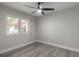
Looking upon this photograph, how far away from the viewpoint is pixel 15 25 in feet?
12.5

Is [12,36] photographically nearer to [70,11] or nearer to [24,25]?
[24,25]

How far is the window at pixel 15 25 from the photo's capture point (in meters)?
3.44

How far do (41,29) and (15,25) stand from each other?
6.97 feet

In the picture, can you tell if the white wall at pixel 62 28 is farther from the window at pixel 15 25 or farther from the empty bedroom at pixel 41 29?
the window at pixel 15 25

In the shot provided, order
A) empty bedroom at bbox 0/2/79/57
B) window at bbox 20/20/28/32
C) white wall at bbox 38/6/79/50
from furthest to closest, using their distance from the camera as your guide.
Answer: window at bbox 20/20/28/32 < white wall at bbox 38/6/79/50 < empty bedroom at bbox 0/2/79/57

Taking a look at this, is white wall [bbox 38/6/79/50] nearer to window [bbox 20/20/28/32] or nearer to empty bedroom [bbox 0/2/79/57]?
empty bedroom [bbox 0/2/79/57]

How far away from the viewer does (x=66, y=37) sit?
3.64 m

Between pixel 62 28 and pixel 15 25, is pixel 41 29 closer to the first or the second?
pixel 62 28

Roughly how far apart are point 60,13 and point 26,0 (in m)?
2.42

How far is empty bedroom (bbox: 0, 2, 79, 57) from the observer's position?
9.68 ft

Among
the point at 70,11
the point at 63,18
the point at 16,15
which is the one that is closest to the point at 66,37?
the point at 63,18

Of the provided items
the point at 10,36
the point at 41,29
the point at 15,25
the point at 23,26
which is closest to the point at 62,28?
the point at 41,29

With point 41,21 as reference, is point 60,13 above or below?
above

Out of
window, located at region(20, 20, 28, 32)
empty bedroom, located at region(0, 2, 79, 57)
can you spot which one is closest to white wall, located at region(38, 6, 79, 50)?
empty bedroom, located at region(0, 2, 79, 57)
